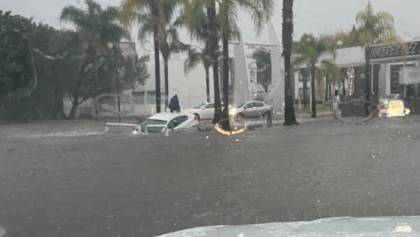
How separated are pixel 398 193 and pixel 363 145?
280 inches

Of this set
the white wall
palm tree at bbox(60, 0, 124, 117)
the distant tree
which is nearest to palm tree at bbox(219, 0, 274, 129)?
palm tree at bbox(60, 0, 124, 117)

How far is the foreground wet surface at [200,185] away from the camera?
738 cm

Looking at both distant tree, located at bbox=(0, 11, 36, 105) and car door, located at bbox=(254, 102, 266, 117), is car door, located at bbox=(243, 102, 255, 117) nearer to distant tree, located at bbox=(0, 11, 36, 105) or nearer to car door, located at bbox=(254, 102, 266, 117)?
car door, located at bbox=(254, 102, 266, 117)

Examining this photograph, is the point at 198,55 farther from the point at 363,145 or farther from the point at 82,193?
the point at 82,193

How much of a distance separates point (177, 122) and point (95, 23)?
78.3ft

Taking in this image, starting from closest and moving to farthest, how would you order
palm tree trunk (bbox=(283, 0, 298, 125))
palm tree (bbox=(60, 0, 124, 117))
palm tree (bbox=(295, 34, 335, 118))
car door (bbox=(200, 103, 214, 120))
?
palm tree trunk (bbox=(283, 0, 298, 125))
car door (bbox=(200, 103, 214, 120))
palm tree (bbox=(295, 34, 335, 118))
palm tree (bbox=(60, 0, 124, 117))

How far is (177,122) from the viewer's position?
24141 mm

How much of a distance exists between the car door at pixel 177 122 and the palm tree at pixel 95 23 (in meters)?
22.9

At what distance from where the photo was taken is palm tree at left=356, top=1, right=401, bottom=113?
119 feet

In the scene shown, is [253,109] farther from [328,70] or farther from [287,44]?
[287,44]

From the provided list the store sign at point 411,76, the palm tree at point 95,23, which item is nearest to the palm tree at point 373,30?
the store sign at point 411,76

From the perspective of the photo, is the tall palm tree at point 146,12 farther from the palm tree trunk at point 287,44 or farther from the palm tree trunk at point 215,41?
the palm tree trunk at point 287,44

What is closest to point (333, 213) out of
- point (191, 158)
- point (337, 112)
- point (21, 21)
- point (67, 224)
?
point (67, 224)

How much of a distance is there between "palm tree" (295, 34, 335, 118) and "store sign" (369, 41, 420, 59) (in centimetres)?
363
